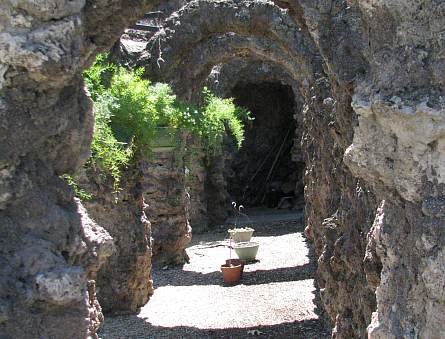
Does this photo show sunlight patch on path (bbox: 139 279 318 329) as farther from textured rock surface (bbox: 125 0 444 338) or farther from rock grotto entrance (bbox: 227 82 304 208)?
rock grotto entrance (bbox: 227 82 304 208)

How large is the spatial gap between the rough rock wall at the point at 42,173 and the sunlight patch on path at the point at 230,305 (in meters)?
3.42

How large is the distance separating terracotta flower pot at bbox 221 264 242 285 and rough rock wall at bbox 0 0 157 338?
478 cm

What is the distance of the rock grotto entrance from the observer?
1588cm

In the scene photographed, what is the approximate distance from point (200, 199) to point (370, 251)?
889 centimetres

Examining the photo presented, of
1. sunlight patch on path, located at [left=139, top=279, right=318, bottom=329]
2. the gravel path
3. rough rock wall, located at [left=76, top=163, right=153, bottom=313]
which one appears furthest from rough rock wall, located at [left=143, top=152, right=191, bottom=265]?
rough rock wall, located at [left=76, top=163, right=153, bottom=313]

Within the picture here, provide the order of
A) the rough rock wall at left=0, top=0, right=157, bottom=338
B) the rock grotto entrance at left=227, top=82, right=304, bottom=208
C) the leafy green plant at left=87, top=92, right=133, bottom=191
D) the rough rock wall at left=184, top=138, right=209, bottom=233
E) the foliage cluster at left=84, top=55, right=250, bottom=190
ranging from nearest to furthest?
the rough rock wall at left=0, top=0, right=157, bottom=338, the leafy green plant at left=87, top=92, right=133, bottom=191, the foliage cluster at left=84, top=55, right=250, bottom=190, the rough rock wall at left=184, top=138, right=209, bottom=233, the rock grotto entrance at left=227, top=82, right=304, bottom=208

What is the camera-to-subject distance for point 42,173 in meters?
2.63

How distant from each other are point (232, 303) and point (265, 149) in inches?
394

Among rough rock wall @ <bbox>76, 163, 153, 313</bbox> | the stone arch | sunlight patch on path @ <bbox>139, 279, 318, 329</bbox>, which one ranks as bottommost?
sunlight patch on path @ <bbox>139, 279, 318, 329</bbox>

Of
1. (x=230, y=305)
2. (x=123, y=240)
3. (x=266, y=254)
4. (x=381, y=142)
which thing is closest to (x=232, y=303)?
(x=230, y=305)

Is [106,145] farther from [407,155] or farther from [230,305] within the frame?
[407,155]

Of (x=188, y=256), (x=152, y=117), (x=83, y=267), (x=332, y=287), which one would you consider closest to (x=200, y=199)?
(x=188, y=256)

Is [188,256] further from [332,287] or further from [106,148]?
[332,287]

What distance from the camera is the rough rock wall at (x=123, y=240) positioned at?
5.91 m
